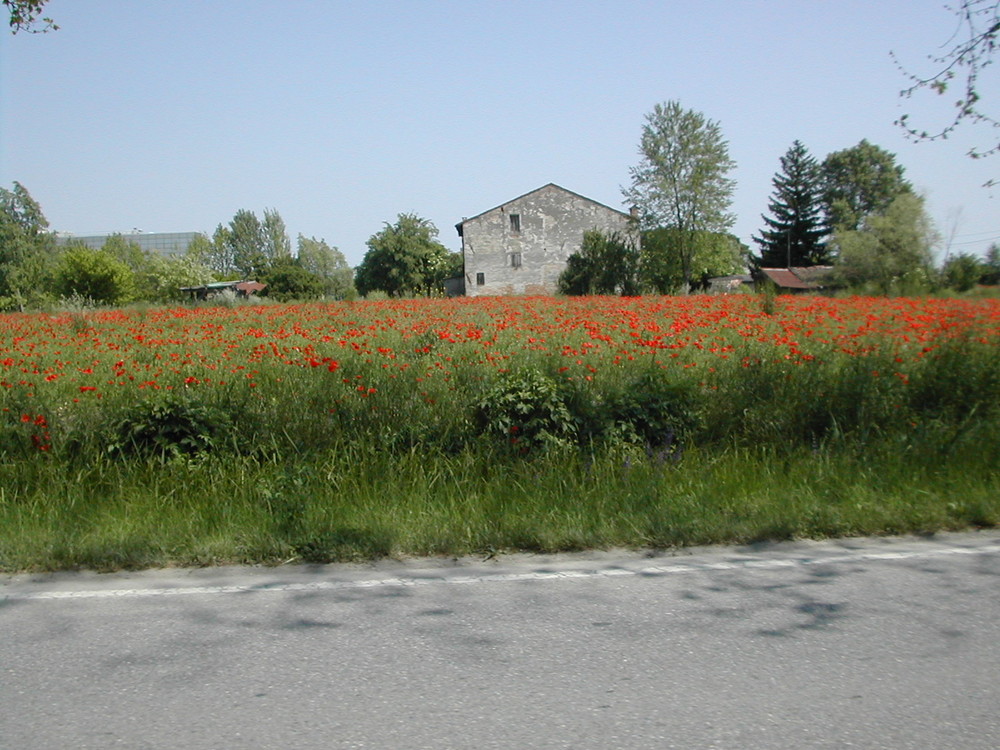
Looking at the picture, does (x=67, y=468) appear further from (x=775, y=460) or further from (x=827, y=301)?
(x=827, y=301)

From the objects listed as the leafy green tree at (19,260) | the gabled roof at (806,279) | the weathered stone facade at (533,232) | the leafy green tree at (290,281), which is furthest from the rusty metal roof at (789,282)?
the leafy green tree at (19,260)

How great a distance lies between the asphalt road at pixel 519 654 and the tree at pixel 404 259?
7102 cm

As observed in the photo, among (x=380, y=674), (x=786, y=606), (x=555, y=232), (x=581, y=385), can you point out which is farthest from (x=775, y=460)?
(x=555, y=232)

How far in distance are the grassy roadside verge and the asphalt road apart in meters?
0.26

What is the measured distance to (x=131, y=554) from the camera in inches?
203

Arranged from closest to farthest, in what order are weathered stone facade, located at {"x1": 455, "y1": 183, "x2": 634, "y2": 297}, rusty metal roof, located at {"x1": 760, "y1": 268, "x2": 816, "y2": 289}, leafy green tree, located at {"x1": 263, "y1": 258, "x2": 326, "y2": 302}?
1. rusty metal roof, located at {"x1": 760, "y1": 268, "x2": 816, "y2": 289}
2. weathered stone facade, located at {"x1": 455, "y1": 183, "x2": 634, "y2": 297}
3. leafy green tree, located at {"x1": 263, "y1": 258, "x2": 326, "y2": 302}

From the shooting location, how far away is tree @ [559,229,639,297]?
158 feet

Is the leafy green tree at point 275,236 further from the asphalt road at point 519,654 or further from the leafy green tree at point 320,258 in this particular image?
the asphalt road at point 519,654

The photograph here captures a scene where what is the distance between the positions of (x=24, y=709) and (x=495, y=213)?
59246mm

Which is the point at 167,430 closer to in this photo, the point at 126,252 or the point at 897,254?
the point at 897,254

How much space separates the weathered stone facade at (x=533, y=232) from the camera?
6025 centimetres

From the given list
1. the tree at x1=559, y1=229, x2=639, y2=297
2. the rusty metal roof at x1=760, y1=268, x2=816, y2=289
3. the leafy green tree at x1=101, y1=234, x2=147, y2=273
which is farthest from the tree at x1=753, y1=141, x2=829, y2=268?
the leafy green tree at x1=101, y1=234, x2=147, y2=273

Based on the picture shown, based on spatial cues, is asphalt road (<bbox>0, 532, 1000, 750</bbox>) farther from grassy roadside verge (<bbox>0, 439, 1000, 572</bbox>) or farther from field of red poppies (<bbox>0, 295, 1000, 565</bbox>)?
field of red poppies (<bbox>0, 295, 1000, 565</bbox>)

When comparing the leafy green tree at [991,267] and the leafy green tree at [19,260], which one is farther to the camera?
the leafy green tree at [19,260]
